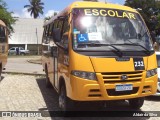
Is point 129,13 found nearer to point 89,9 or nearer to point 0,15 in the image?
point 89,9

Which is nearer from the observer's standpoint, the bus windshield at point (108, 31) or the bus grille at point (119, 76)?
the bus grille at point (119, 76)

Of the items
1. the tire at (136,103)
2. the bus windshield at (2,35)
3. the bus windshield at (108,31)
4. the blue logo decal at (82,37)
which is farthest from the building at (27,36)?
the blue logo decal at (82,37)

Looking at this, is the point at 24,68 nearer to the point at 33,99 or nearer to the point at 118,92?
the point at 33,99

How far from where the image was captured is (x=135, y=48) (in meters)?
7.67

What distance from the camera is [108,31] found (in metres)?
7.79

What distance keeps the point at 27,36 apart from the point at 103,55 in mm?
63888

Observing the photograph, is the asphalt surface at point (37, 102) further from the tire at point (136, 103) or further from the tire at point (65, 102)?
the tire at point (65, 102)

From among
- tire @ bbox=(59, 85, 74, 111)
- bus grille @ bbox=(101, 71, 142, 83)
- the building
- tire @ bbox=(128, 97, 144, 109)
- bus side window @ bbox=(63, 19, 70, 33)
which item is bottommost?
the building

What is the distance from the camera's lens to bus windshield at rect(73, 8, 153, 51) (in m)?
7.49

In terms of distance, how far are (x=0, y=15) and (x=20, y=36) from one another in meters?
21.8

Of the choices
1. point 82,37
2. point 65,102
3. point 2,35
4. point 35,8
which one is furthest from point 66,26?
point 35,8

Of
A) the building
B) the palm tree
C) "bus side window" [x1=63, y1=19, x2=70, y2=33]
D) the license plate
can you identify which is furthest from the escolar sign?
the palm tree

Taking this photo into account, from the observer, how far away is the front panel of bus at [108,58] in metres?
7.17

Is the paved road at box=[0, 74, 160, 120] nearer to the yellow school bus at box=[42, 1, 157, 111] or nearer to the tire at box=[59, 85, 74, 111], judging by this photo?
the tire at box=[59, 85, 74, 111]
